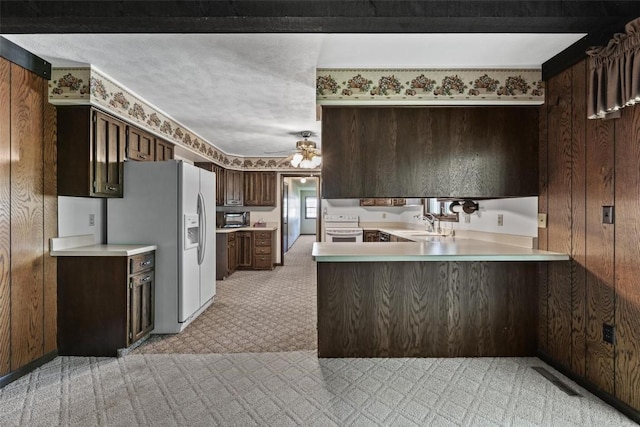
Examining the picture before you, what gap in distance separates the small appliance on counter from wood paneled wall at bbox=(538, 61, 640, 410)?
530 centimetres

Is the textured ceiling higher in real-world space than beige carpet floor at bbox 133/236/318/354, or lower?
higher

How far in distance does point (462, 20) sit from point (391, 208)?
5.24m

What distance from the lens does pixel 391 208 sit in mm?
6859

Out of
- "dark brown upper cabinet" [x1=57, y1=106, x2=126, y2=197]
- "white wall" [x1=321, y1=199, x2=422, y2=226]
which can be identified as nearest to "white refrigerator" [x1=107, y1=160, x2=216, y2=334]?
"dark brown upper cabinet" [x1=57, y1=106, x2=126, y2=197]

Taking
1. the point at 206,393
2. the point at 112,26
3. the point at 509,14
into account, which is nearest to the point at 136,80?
the point at 112,26

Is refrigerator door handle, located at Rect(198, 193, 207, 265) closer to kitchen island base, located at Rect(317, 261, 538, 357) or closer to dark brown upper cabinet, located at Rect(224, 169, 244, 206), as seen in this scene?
kitchen island base, located at Rect(317, 261, 538, 357)

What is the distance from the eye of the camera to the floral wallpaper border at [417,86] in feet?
8.79

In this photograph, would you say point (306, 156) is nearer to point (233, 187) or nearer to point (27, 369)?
point (233, 187)

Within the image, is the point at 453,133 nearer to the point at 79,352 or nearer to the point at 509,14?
the point at 509,14

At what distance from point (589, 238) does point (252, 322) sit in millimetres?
3060

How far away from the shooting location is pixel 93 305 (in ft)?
8.93

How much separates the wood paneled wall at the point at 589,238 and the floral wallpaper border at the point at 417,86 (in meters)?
0.39

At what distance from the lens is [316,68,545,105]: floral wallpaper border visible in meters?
2.68

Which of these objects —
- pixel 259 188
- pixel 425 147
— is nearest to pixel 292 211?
pixel 259 188
